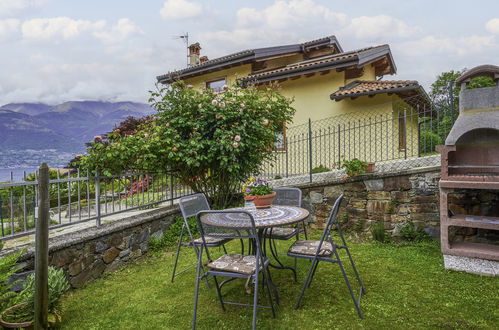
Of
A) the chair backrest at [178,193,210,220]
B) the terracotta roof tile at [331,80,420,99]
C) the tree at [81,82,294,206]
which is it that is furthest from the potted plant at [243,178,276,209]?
the terracotta roof tile at [331,80,420,99]

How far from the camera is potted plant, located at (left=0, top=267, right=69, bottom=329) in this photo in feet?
7.01

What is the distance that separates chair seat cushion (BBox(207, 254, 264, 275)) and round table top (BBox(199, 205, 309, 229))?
1.00ft

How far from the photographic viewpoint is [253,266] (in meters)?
2.33

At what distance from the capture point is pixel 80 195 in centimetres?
432

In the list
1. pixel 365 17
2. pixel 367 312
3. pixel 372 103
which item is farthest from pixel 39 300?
pixel 365 17

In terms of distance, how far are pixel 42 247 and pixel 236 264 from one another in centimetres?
135

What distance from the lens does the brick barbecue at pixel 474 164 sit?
3.29m

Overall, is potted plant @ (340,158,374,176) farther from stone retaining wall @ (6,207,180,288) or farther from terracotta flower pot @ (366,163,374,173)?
stone retaining wall @ (6,207,180,288)

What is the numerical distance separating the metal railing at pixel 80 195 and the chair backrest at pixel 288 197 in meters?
2.08

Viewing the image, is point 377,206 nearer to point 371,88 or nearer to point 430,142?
point 430,142

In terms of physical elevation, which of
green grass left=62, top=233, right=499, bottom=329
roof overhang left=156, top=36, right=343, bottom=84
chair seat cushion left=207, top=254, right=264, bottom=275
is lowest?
green grass left=62, top=233, right=499, bottom=329

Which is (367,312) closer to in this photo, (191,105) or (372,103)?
(191,105)

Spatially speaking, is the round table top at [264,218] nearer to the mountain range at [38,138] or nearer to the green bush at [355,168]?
the mountain range at [38,138]

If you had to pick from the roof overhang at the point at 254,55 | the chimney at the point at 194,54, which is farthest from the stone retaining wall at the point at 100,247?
the chimney at the point at 194,54
